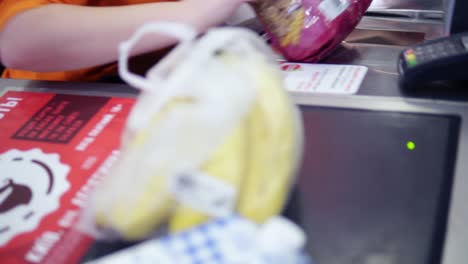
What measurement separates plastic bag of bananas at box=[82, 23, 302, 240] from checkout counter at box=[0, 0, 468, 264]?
0.08m

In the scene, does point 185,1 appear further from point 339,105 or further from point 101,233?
point 101,233

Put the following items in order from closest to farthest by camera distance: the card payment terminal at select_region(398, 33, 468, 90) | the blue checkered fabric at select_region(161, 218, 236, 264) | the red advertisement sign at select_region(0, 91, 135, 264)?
the blue checkered fabric at select_region(161, 218, 236, 264), the red advertisement sign at select_region(0, 91, 135, 264), the card payment terminal at select_region(398, 33, 468, 90)

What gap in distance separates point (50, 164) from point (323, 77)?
0.36 metres

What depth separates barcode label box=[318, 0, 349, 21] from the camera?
667 mm

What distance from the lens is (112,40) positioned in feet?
2.21

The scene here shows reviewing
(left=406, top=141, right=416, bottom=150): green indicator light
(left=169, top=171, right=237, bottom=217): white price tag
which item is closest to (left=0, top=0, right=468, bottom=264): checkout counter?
(left=406, top=141, right=416, bottom=150): green indicator light

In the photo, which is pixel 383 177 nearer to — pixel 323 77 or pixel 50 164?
pixel 323 77

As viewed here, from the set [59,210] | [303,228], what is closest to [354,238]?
→ [303,228]

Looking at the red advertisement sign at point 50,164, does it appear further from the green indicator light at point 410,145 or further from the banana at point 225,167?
the green indicator light at point 410,145

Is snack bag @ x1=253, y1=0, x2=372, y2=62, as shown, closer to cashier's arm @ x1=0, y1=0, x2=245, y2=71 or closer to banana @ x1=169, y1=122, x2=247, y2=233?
cashier's arm @ x1=0, y1=0, x2=245, y2=71

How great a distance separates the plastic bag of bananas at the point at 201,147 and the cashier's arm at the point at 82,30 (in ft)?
1.00

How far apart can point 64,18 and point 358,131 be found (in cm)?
40

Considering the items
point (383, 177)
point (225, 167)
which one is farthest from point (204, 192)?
point (383, 177)

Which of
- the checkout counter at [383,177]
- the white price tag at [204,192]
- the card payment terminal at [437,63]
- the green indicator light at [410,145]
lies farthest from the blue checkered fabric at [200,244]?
the card payment terminal at [437,63]
